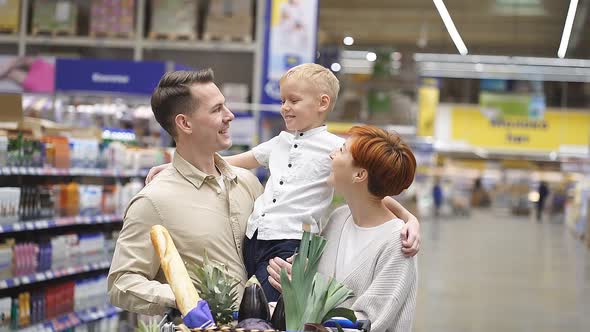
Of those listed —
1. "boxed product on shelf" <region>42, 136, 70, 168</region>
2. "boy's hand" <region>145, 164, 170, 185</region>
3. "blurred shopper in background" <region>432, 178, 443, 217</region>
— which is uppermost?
"boy's hand" <region>145, 164, 170, 185</region>

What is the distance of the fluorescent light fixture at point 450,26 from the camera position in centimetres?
2001

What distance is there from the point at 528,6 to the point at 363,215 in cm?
1849

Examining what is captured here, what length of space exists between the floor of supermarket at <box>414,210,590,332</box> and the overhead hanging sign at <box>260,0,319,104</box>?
306cm

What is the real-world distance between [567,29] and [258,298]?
2148 centimetres

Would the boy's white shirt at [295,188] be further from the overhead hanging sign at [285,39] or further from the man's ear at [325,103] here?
the overhead hanging sign at [285,39]

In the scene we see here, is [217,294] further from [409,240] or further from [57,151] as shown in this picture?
[57,151]

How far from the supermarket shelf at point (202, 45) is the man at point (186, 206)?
8.89 m

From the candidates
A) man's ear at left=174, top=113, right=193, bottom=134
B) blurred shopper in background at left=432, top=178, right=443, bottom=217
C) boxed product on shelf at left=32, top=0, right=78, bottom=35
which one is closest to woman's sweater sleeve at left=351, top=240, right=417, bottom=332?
man's ear at left=174, top=113, right=193, bottom=134

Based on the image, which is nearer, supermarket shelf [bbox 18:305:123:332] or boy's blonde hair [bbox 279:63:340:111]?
boy's blonde hair [bbox 279:63:340:111]

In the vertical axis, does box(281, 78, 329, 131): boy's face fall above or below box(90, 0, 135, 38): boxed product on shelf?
below

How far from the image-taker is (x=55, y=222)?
6.87 metres

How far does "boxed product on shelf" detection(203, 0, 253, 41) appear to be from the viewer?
11.4 metres

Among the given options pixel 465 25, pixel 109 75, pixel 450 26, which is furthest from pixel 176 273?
pixel 450 26

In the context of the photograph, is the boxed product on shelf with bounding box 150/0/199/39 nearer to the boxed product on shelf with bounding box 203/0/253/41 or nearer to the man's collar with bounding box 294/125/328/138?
the boxed product on shelf with bounding box 203/0/253/41
